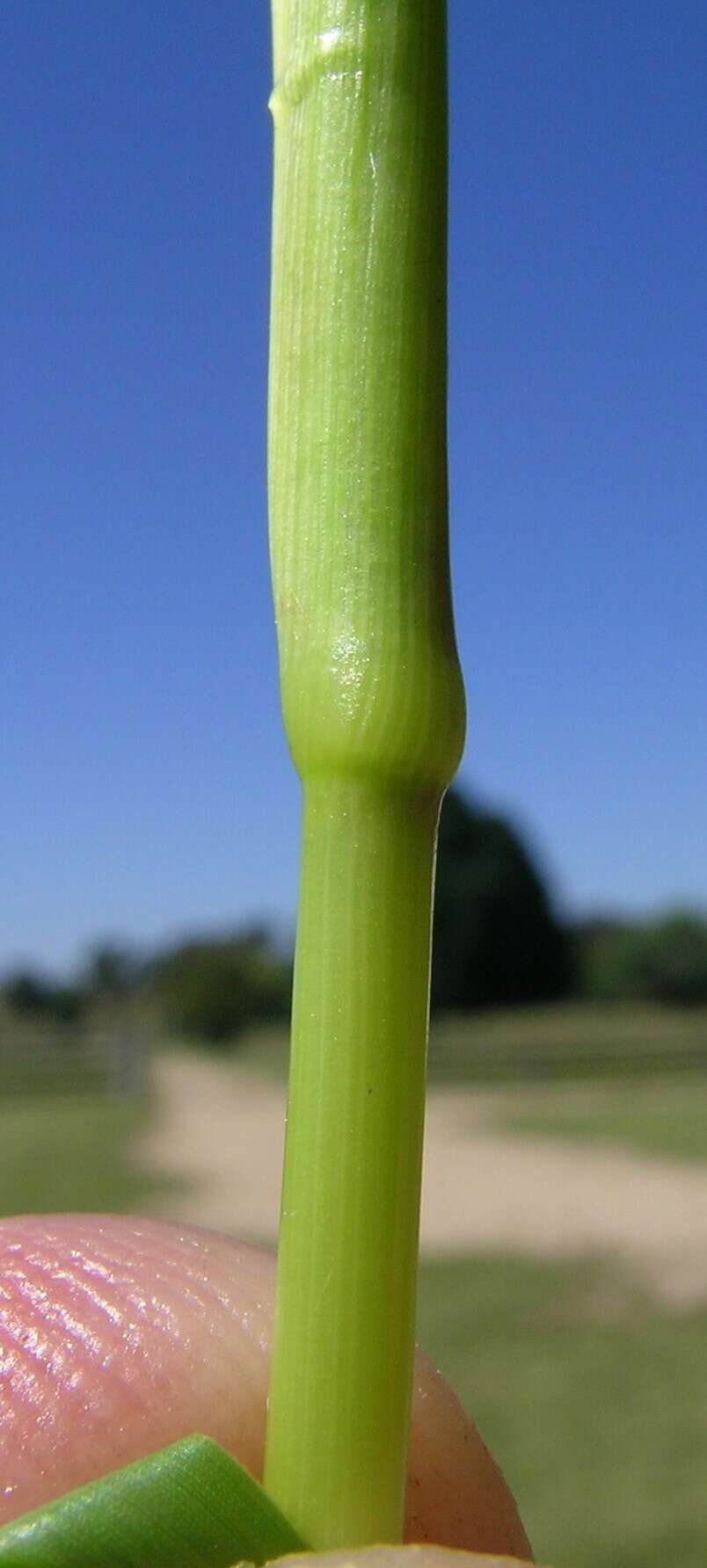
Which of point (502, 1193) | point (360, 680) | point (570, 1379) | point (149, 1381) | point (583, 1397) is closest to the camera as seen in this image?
point (360, 680)

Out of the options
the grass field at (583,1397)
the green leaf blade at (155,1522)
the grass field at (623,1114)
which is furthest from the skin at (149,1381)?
the grass field at (623,1114)

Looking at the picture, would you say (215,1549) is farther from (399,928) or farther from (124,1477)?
(399,928)

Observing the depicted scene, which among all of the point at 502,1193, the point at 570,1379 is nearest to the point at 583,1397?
the point at 570,1379

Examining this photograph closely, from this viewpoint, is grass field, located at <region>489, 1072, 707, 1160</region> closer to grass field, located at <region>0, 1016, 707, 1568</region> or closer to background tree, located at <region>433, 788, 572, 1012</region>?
grass field, located at <region>0, 1016, 707, 1568</region>

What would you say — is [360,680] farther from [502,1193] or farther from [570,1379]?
[502,1193]

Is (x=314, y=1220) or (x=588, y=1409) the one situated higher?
(x=314, y=1220)

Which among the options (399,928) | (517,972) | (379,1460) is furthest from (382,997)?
(517,972)

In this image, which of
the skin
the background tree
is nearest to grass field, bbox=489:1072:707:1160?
the background tree
